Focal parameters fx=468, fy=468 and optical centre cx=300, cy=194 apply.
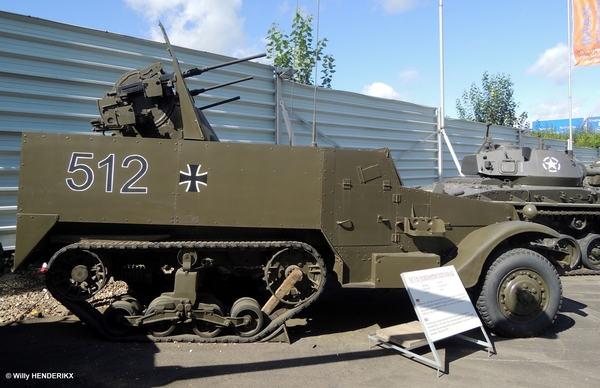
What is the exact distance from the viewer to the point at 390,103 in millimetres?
12812

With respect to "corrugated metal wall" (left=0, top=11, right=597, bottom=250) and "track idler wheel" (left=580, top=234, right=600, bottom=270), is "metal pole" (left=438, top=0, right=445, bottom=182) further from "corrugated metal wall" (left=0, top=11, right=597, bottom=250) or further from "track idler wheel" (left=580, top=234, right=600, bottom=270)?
"track idler wheel" (left=580, top=234, right=600, bottom=270)

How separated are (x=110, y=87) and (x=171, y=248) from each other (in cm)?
425

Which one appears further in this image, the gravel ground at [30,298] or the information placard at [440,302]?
the gravel ground at [30,298]

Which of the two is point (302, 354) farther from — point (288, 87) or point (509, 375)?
point (288, 87)

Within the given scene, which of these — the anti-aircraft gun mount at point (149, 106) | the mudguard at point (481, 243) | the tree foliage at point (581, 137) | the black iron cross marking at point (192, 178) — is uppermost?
the tree foliage at point (581, 137)

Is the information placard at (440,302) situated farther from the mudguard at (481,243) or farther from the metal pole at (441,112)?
the metal pole at (441,112)

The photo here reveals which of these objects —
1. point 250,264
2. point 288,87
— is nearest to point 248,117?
point 288,87

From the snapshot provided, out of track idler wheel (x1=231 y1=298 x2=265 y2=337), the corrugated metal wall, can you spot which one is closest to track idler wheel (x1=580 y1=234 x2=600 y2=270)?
the corrugated metal wall

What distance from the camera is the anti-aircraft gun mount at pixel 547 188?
9586 millimetres

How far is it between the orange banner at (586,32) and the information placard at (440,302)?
54.3ft

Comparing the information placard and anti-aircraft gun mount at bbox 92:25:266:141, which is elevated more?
anti-aircraft gun mount at bbox 92:25:266:141

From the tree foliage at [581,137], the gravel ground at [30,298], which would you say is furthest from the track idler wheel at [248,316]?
the tree foliage at [581,137]

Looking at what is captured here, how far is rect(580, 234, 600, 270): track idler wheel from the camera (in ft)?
32.9

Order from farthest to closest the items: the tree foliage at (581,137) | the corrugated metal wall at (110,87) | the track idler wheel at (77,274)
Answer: the tree foliage at (581,137) → the corrugated metal wall at (110,87) → the track idler wheel at (77,274)
